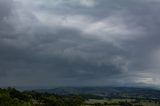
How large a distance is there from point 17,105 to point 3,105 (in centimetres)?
763

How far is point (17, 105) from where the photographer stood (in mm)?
195125

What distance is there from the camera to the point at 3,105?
192625 mm
